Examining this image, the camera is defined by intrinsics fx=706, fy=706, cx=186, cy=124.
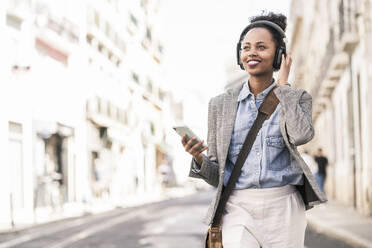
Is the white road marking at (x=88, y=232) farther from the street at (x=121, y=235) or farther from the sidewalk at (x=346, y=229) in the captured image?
the sidewalk at (x=346, y=229)

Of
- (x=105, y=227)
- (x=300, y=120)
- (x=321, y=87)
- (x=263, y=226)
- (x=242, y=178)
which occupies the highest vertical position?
(x=321, y=87)

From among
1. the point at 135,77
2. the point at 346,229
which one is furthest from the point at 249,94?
the point at 135,77

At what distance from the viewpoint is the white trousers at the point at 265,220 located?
3043mm

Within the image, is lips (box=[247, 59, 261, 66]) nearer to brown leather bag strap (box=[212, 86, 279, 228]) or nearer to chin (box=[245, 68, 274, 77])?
chin (box=[245, 68, 274, 77])

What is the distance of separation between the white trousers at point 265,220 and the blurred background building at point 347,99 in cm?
1393

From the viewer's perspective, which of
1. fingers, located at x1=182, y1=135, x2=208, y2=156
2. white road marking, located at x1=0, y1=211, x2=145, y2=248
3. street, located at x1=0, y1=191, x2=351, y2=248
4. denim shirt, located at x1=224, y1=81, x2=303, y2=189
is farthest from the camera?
white road marking, located at x1=0, y1=211, x2=145, y2=248

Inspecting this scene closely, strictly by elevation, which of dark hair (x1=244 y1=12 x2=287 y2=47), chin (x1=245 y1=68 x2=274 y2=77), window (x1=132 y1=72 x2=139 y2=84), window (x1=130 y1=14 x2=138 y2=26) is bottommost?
chin (x1=245 y1=68 x2=274 y2=77)

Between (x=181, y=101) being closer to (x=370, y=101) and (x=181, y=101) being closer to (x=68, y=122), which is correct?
(x=68, y=122)

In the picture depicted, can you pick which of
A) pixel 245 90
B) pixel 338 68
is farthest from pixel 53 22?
pixel 245 90

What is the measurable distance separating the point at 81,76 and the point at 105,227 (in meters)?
19.7

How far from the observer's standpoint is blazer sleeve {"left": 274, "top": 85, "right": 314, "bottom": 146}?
2.97m

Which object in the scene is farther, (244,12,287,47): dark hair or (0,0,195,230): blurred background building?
(0,0,195,230): blurred background building

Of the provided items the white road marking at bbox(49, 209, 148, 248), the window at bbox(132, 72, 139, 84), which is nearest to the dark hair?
the white road marking at bbox(49, 209, 148, 248)

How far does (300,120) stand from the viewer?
298cm
